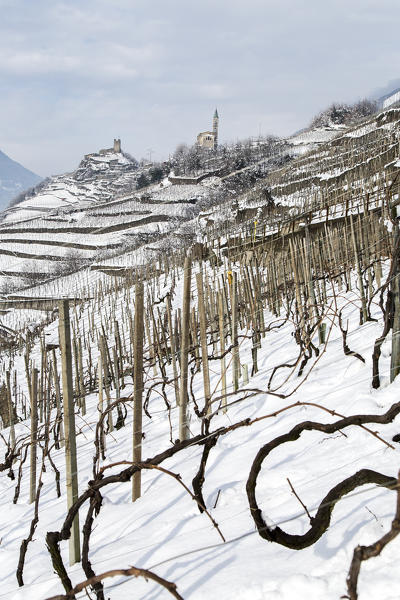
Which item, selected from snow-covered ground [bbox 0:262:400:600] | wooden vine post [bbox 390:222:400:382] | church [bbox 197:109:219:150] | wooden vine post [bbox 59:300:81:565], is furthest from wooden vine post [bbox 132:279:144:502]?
church [bbox 197:109:219:150]

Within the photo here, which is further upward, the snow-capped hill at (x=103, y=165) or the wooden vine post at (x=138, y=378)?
the snow-capped hill at (x=103, y=165)

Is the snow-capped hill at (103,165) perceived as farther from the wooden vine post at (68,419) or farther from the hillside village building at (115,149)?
the wooden vine post at (68,419)

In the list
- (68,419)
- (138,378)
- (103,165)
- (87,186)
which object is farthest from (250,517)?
(103,165)

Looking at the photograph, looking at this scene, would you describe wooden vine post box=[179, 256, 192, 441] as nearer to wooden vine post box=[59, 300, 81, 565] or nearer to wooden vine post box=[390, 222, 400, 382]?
wooden vine post box=[59, 300, 81, 565]

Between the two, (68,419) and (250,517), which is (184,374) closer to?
(68,419)

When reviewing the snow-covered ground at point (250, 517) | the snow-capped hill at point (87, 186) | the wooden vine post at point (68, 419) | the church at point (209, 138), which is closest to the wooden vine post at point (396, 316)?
the snow-covered ground at point (250, 517)

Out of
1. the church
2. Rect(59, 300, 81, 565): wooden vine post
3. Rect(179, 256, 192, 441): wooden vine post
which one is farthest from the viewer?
the church

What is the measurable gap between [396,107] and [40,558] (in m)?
25.7

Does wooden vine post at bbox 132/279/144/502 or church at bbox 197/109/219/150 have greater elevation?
church at bbox 197/109/219/150

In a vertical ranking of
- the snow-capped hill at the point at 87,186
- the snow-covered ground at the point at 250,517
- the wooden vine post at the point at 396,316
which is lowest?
the snow-covered ground at the point at 250,517

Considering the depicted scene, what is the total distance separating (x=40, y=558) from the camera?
164cm

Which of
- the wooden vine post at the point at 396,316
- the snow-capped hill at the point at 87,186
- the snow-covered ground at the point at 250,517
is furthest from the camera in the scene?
the snow-capped hill at the point at 87,186

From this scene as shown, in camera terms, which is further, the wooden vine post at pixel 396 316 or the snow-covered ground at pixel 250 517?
the wooden vine post at pixel 396 316

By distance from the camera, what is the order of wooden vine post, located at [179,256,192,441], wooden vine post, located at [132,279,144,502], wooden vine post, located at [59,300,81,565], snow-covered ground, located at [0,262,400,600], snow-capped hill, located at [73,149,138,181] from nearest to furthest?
snow-covered ground, located at [0,262,400,600]
wooden vine post, located at [59,300,81,565]
wooden vine post, located at [132,279,144,502]
wooden vine post, located at [179,256,192,441]
snow-capped hill, located at [73,149,138,181]
